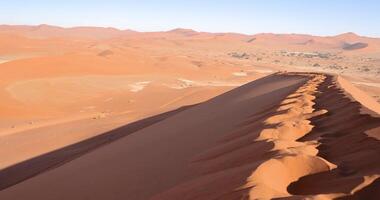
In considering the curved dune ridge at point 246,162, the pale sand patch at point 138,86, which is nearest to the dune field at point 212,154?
the curved dune ridge at point 246,162

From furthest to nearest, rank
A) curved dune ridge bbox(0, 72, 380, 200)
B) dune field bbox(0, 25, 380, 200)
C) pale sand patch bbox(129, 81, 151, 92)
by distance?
pale sand patch bbox(129, 81, 151, 92)
dune field bbox(0, 25, 380, 200)
curved dune ridge bbox(0, 72, 380, 200)

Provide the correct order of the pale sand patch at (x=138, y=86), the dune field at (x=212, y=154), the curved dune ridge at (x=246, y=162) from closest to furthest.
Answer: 1. the curved dune ridge at (x=246, y=162)
2. the dune field at (x=212, y=154)
3. the pale sand patch at (x=138, y=86)

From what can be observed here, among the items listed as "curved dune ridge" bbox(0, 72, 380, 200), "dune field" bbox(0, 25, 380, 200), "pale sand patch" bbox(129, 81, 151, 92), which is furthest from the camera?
"pale sand patch" bbox(129, 81, 151, 92)

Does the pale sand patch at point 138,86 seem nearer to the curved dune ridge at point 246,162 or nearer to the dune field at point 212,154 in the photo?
the dune field at point 212,154

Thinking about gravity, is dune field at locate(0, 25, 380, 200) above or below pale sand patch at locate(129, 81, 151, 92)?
above

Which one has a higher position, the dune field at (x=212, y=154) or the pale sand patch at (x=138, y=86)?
the dune field at (x=212, y=154)

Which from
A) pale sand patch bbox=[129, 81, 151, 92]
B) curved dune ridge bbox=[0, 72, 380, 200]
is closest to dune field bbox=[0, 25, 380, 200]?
curved dune ridge bbox=[0, 72, 380, 200]

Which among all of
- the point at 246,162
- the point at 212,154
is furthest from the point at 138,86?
the point at 246,162

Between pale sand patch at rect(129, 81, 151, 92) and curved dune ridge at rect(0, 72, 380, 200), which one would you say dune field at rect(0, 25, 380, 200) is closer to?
curved dune ridge at rect(0, 72, 380, 200)

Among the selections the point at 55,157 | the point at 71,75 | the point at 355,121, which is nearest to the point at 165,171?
the point at 355,121
